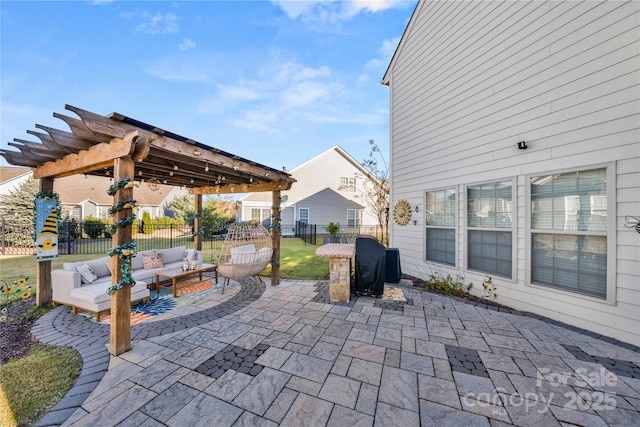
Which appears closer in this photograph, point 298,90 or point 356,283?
point 356,283

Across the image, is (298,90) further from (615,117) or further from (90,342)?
(90,342)

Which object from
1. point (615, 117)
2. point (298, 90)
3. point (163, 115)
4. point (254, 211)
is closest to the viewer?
point (615, 117)

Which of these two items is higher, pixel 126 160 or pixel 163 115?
pixel 163 115

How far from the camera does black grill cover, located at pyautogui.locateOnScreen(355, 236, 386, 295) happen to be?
15.0 ft

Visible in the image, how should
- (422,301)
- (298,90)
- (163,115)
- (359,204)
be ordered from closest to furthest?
1. (422,301)
2. (298,90)
3. (163,115)
4. (359,204)

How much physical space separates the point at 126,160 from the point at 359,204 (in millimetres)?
16802

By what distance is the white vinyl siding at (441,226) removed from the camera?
16.4ft

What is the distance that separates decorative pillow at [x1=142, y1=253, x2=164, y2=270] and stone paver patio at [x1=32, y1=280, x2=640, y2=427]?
1458mm

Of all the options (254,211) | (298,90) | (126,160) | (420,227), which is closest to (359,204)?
(254,211)

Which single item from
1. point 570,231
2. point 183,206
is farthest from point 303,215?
point 570,231

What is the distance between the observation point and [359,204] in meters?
18.7

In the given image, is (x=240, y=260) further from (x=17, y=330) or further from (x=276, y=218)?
(x=17, y=330)

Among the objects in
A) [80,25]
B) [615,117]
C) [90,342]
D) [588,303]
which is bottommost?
[90,342]

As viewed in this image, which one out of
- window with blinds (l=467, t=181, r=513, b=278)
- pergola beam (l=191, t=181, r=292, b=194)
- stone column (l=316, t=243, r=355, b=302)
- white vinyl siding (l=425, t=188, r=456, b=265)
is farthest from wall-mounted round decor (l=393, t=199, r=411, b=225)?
pergola beam (l=191, t=181, r=292, b=194)
